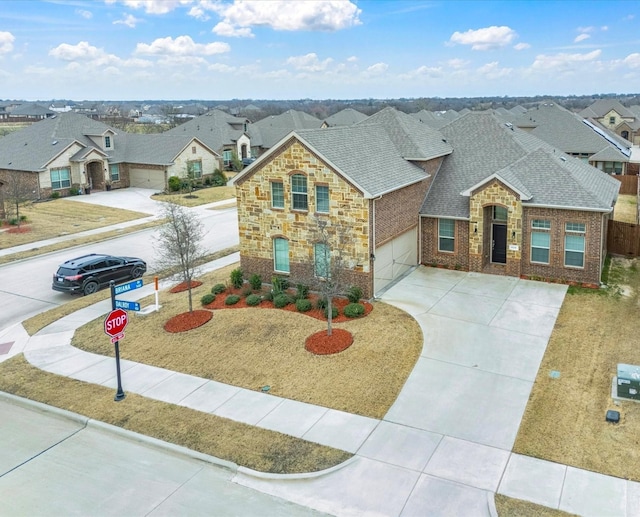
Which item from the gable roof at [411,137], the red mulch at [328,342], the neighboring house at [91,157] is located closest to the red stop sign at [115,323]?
the red mulch at [328,342]

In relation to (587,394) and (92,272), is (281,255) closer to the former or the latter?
(92,272)

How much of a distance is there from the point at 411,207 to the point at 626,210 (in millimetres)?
21648

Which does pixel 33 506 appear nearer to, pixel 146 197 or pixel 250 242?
pixel 250 242

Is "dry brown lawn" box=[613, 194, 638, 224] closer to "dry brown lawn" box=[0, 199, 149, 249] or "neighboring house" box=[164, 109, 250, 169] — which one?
"dry brown lawn" box=[0, 199, 149, 249]

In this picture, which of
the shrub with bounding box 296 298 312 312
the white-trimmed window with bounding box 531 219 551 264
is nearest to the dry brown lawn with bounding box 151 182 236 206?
the shrub with bounding box 296 298 312 312

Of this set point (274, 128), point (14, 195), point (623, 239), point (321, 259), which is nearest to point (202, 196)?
point (14, 195)

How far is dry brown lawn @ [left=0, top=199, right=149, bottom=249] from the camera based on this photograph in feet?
118

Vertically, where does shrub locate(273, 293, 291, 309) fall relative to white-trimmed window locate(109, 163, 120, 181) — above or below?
below

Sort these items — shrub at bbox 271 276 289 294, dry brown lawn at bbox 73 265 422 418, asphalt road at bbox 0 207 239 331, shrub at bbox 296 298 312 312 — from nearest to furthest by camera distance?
dry brown lawn at bbox 73 265 422 418 → shrub at bbox 296 298 312 312 → shrub at bbox 271 276 289 294 → asphalt road at bbox 0 207 239 331

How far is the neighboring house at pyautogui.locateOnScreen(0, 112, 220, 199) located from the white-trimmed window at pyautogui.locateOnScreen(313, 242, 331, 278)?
1376 inches

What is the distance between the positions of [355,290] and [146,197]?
34457 millimetres

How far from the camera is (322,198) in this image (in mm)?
22281

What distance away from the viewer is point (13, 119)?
15150 centimetres

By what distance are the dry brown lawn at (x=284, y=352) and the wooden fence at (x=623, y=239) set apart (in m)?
13.6
